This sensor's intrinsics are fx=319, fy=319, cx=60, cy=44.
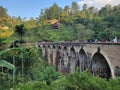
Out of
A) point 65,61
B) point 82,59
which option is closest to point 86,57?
point 82,59

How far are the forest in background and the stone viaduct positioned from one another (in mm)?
5689

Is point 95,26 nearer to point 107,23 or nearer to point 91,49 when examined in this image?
point 107,23

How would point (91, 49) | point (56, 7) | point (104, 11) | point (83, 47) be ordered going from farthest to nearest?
point (56, 7)
point (104, 11)
point (83, 47)
point (91, 49)

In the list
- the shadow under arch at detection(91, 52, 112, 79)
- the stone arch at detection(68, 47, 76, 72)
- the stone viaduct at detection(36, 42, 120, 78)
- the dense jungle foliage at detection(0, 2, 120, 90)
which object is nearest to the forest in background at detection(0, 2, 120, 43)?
the dense jungle foliage at detection(0, 2, 120, 90)

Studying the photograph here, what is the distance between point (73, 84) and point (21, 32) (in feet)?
83.7

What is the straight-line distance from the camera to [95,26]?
195 ft

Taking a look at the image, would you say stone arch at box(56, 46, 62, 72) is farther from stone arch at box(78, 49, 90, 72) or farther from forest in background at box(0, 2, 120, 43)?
stone arch at box(78, 49, 90, 72)

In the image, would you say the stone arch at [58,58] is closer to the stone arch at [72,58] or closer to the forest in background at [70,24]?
the stone arch at [72,58]

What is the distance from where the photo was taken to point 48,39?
200 ft

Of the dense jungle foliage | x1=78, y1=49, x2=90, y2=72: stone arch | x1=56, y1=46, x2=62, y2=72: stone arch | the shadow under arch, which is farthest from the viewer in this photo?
x1=56, y1=46, x2=62, y2=72: stone arch

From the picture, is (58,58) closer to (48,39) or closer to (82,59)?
(82,59)

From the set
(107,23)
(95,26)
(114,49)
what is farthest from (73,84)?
(95,26)

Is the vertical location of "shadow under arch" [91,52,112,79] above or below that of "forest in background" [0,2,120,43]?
below

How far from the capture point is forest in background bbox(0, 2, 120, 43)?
54688 millimetres
